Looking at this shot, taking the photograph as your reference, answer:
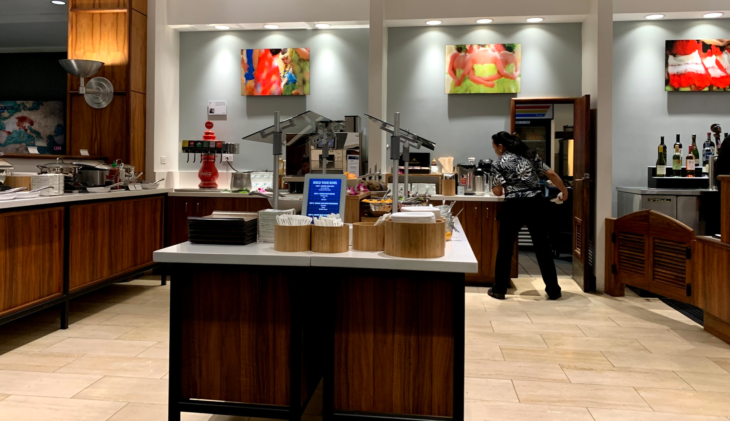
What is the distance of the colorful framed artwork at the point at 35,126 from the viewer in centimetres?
973

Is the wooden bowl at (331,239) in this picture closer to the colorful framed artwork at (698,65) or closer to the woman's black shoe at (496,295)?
the woman's black shoe at (496,295)

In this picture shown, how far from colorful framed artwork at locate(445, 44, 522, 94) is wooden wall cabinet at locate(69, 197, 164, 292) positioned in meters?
3.55

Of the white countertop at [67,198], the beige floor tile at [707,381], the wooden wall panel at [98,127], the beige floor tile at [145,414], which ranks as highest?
the wooden wall panel at [98,127]

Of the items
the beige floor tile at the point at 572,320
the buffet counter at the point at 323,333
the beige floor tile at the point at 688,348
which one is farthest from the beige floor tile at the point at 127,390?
the beige floor tile at the point at 688,348

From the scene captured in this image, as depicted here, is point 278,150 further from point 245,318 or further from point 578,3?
point 578,3

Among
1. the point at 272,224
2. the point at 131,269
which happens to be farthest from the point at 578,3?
the point at 131,269

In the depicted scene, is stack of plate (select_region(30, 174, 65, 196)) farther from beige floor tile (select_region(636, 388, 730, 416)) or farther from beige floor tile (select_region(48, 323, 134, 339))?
beige floor tile (select_region(636, 388, 730, 416))

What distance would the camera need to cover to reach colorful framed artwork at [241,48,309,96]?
6.77 m

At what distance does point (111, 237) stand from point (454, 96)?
3.99m

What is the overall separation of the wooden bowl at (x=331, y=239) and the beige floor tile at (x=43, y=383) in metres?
1.70

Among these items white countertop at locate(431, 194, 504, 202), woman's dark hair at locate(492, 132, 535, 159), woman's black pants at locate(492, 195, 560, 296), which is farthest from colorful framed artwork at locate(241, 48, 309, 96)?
woman's black pants at locate(492, 195, 560, 296)

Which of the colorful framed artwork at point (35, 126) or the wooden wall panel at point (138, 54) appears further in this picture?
the colorful framed artwork at point (35, 126)

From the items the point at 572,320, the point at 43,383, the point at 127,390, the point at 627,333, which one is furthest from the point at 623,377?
the point at 43,383

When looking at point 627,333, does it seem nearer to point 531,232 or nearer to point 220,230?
point 531,232
